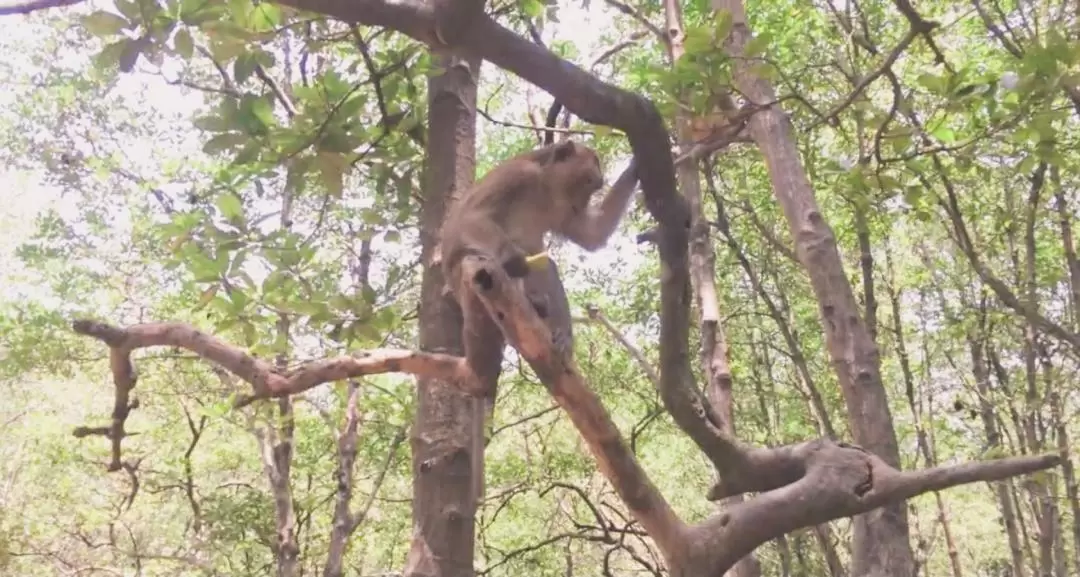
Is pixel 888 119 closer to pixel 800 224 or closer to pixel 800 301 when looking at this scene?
pixel 800 224

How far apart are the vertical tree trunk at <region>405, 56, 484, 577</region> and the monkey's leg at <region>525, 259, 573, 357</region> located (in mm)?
314

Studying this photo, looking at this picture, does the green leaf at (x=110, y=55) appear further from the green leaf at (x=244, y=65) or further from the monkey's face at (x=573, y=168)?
the monkey's face at (x=573, y=168)

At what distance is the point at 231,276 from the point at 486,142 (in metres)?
5.14

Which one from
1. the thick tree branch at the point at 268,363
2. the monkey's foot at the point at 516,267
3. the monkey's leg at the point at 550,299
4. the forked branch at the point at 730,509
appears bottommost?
the forked branch at the point at 730,509

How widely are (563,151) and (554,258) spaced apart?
55.7 inches

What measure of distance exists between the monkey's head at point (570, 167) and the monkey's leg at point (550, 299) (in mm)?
267

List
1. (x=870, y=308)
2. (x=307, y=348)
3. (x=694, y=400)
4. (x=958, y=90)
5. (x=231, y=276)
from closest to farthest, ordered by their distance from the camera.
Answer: (x=694, y=400)
(x=958, y=90)
(x=231, y=276)
(x=870, y=308)
(x=307, y=348)

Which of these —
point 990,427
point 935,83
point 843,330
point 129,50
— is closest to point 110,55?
point 129,50

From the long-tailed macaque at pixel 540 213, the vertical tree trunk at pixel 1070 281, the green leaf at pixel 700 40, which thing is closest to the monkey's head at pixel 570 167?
the long-tailed macaque at pixel 540 213

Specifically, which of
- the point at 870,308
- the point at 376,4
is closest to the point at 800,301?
the point at 870,308

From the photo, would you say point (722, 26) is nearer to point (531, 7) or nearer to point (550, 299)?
point (531, 7)

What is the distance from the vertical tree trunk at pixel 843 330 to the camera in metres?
2.22

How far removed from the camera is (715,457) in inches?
65.6

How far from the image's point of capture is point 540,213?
282 centimetres
